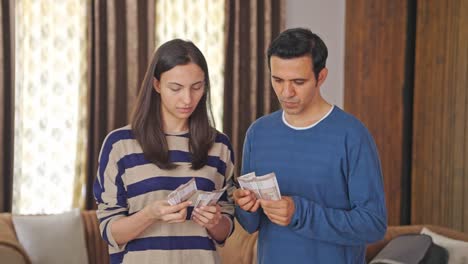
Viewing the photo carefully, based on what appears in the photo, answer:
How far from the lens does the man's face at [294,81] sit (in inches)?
72.8

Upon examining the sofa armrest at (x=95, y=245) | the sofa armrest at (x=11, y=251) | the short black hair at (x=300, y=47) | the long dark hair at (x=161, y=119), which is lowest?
the sofa armrest at (x=95, y=245)

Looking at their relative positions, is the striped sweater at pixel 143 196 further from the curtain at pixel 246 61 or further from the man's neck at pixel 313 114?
the curtain at pixel 246 61

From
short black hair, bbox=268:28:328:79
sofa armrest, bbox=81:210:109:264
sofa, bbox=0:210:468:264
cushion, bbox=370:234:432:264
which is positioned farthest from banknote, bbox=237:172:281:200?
sofa armrest, bbox=81:210:109:264

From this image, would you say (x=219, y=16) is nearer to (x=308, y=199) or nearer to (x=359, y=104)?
(x=359, y=104)

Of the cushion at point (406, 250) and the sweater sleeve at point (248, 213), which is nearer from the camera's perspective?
the sweater sleeve at point (248, 213)

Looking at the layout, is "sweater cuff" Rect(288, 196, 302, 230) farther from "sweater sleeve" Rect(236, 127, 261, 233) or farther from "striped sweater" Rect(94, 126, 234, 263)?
"striped sweater" Rect(94, 126, 234, 263)

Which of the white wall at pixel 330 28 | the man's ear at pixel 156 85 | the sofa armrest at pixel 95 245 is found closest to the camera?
the man's ear at pixel 156 85

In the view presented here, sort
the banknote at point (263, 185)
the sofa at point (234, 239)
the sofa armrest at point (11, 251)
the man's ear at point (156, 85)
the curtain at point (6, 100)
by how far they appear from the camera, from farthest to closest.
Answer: the curtain at point (6, 100) → the sofa at point (234, 239) → the sofa armrest at point (11, 251) → the man's ear at point (156, 85) → the banknote at point (263, 185)

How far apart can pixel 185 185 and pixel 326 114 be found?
0.45 meters

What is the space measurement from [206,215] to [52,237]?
7.87 ft

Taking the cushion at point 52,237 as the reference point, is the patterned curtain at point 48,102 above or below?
above

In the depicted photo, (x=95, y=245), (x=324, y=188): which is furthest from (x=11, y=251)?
(x=324, y=188)

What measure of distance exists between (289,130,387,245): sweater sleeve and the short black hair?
0.25 m

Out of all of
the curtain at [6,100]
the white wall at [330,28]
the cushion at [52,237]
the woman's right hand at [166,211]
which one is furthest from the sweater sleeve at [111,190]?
the white wall at [330,28]
